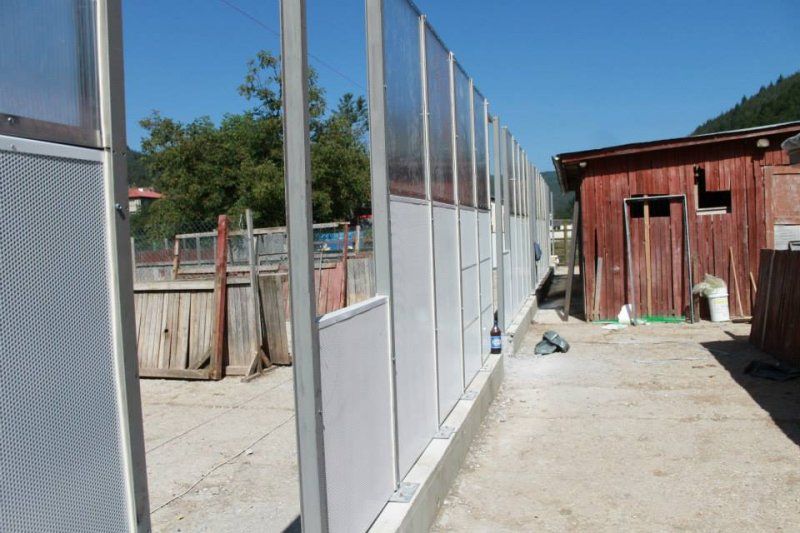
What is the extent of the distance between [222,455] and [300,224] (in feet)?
12.3

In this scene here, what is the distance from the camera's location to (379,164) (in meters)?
3.73

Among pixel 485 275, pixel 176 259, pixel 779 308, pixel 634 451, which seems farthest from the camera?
pixel 176 259

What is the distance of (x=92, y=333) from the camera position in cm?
159

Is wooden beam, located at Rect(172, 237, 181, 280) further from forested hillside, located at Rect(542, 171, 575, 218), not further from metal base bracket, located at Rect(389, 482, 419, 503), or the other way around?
forested hillside, located at Rect(542, 171, 575, 218)

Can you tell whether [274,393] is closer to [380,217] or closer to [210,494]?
[210,494]

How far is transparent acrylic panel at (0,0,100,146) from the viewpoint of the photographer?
142 centimetres

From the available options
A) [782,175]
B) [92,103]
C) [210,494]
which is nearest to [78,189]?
[92,103]

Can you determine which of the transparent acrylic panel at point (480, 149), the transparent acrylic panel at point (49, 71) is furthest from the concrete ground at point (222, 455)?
the transparent acrylic panel at point (49, 71)

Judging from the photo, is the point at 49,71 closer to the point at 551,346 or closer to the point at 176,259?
the point at 551,346

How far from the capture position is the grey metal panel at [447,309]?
5.15 m

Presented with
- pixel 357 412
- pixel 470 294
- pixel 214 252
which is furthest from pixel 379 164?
pixel 214 252

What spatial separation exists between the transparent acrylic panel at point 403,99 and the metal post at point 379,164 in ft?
0.27

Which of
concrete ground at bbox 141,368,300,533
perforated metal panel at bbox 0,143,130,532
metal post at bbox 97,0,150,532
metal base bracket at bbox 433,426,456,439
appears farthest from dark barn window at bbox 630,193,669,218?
perforated metal panel at bbox 0,143,130,532

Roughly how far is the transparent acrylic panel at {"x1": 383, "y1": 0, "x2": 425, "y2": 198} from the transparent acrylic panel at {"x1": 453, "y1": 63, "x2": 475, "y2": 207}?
162cm
